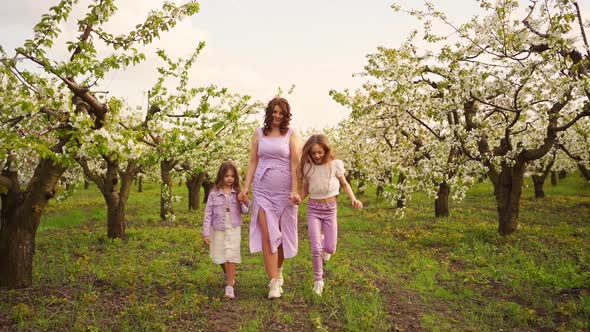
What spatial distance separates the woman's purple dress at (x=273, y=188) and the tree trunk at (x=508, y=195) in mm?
8909

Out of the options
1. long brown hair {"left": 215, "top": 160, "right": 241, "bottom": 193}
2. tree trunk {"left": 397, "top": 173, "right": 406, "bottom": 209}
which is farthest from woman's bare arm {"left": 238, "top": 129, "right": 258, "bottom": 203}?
tree trunk {"left": 397, "top": 173, "right": 406, "bottom": 209}

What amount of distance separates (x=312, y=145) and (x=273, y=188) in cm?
91

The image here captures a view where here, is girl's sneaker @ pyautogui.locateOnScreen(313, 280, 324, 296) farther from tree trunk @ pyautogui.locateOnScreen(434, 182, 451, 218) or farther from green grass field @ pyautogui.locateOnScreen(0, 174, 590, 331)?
tree trunk @ pyautogui.locateOnScreen(434, 182, 451, 218)

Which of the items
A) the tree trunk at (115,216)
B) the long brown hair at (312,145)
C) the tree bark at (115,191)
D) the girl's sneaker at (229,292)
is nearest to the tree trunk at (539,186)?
the tree bark at (115,191)

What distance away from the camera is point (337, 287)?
326 inches

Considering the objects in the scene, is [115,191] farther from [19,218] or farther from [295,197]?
[295,197]

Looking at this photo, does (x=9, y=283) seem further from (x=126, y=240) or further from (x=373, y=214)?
(x=373, y=214)

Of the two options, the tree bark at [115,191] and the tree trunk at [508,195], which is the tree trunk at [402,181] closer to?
the tree trunk at [508,195]

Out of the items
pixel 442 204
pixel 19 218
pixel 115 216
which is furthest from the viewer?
pixel 442 204

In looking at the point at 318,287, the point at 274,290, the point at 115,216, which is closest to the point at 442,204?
the point at 115,216

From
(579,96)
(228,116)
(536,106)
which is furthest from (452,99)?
(228,116)

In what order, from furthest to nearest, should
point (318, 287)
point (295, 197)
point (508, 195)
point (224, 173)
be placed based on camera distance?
point (508, 195)
point (224, 173)
point (318, 287)
point (295, 197)

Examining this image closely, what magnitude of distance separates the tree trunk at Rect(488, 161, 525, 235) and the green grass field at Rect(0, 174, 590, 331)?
1.35 ft

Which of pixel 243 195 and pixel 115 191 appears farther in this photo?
pixel 115 191
